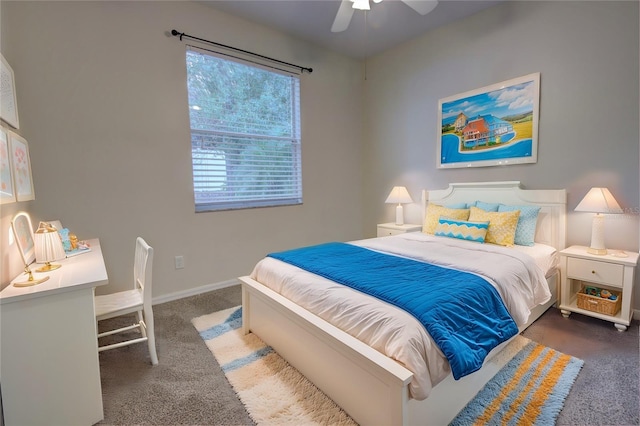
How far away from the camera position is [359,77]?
4367 mm

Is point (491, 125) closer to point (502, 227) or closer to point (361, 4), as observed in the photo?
point (502, 227)

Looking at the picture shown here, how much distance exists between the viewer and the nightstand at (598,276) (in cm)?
222

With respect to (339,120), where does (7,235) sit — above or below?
below

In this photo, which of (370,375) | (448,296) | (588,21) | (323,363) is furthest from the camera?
(588,21)

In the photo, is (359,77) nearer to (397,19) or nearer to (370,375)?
(397,19)

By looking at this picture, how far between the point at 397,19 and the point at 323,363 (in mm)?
3408

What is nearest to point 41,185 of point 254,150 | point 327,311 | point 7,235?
point 7,235

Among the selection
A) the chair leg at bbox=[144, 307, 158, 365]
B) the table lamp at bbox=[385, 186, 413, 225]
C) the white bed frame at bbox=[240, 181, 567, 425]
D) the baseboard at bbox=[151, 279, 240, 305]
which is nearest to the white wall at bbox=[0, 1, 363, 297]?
the baseboard at bbox=[151, 279, 240, 305]


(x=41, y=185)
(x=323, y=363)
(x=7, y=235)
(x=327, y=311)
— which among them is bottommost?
(x=323, y=363)

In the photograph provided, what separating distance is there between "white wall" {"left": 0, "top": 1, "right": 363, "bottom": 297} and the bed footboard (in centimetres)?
127

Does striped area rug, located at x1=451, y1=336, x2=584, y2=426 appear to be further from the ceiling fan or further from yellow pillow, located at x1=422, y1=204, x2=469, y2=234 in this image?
the ceiling fan

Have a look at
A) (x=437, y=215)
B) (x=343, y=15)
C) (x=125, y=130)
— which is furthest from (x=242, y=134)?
(x=437, y=215)

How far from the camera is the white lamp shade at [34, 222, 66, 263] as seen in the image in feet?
5.21

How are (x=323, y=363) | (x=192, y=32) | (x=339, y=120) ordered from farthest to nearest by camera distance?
1. (x=339, y=120)
2. (x=192, y=32)
3. (x=323, y=363)
